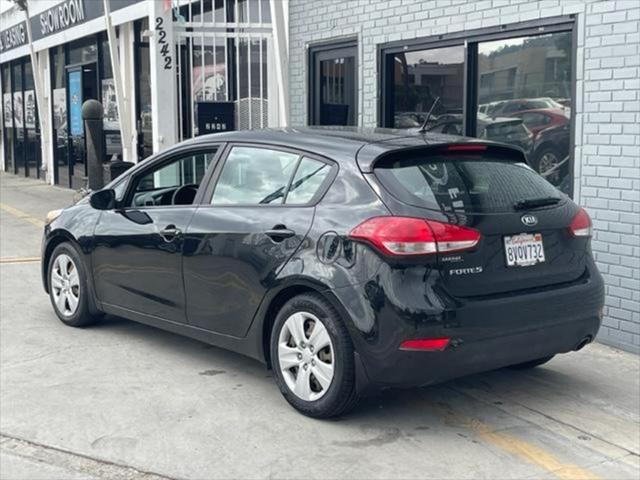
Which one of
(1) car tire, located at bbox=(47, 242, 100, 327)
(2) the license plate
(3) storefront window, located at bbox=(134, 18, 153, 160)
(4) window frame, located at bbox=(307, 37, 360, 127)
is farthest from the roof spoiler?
(3) storefront window, located at bbox=(134, 18, 153, 160)

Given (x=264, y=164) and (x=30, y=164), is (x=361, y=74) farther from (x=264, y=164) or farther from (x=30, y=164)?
(x=30, y=164)

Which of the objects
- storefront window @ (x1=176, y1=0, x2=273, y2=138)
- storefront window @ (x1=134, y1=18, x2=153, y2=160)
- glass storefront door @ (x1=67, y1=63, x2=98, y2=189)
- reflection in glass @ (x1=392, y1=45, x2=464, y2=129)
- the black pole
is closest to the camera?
reflection in glass @ (x1=392, y1=45, x2=464, y2=129)

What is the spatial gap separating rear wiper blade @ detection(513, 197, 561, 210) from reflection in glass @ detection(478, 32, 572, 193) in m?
2.16

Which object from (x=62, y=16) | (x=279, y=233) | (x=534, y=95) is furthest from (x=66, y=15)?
(x=279, y=233)

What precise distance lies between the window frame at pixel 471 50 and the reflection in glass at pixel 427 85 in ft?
0.23

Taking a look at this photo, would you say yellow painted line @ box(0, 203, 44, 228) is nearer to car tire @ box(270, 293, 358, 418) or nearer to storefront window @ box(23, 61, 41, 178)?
storefront window @ box(23, 61, 41, 178)

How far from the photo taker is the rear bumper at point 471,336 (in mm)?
4504

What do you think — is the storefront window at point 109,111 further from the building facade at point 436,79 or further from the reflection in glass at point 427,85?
the reflection in glass at point 427,85

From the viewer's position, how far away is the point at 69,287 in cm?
694

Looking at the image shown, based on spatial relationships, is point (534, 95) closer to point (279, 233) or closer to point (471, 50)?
point (471, 50)

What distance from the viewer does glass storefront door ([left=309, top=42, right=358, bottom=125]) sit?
9.97 metres

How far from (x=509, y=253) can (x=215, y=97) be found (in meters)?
7.47

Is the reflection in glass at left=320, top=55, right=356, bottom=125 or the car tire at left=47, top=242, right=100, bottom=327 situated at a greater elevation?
the reflection in glass at left=320, top=55, right=356, bottom=125

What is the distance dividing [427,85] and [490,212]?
14.2 feet
